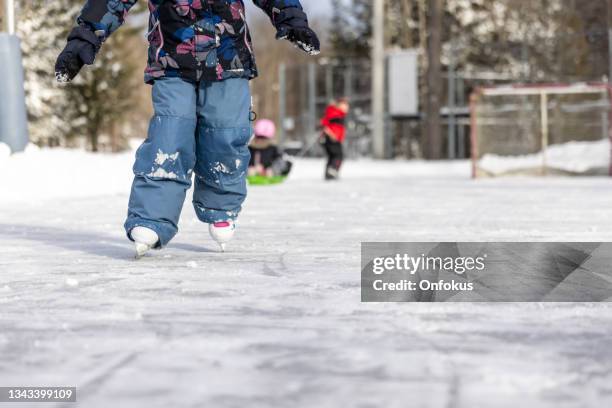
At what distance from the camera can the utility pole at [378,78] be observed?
2259cm

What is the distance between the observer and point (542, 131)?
1435cm

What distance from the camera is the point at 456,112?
24.3m

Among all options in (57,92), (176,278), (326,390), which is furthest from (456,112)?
(326,390)

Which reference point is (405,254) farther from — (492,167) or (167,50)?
(492,167)

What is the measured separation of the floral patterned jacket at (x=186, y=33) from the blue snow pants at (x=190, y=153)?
0.19ft

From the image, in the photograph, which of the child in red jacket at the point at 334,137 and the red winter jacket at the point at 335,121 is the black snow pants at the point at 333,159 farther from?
the red winter jacket at the point at 335,121

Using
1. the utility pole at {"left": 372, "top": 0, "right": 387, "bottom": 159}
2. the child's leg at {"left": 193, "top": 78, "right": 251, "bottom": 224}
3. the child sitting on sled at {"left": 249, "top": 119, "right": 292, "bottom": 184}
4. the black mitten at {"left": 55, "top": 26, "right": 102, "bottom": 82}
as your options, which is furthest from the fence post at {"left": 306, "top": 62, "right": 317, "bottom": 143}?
the black mitten at {"left": 55, "top": 26, "right": 102, "bottom": 82}

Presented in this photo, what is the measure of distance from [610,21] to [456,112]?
4.30 meters

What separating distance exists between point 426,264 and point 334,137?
9978 mm

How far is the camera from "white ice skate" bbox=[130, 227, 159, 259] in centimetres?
405

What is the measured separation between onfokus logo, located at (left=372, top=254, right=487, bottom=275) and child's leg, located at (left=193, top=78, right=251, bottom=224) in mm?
749

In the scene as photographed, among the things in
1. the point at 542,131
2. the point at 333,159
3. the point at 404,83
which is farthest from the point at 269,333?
the point at 404,83

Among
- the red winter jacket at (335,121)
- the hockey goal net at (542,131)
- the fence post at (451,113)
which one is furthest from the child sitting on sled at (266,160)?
the fence post at (451,113)

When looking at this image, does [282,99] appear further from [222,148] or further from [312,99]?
[222,148]
